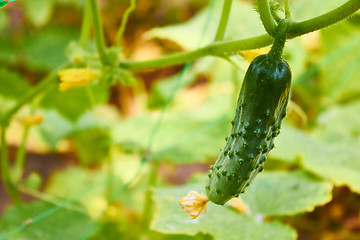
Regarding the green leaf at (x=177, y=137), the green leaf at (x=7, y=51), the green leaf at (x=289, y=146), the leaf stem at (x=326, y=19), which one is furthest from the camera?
the green leaf at (x=7, y=51)

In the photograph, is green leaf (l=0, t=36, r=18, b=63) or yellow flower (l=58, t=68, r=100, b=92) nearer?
yellow flower (l=58, t=68, r=100, b=92)

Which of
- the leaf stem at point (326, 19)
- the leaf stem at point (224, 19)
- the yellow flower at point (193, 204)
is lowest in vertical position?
the yellow flower at point (193, 204)

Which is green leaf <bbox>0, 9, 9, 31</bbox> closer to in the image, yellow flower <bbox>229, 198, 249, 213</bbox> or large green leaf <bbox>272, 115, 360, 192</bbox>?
large green leaf <bbox>272, 115, 360, 192</bbox>

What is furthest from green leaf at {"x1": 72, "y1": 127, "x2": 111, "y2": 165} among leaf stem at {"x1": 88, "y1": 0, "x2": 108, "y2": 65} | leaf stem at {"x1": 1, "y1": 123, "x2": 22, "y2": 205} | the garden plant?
leaf stem at {"x1": 88, "y1": 0, "x2": 108, "y2": 65}

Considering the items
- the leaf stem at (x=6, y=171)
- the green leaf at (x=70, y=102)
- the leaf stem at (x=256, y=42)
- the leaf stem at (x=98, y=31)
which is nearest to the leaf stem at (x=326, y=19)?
the leaf stem at (x=256, y=42)

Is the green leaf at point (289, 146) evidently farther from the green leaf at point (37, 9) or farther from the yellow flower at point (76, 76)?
the green leaf at point (37, 9)

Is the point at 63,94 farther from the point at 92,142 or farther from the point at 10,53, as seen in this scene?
the point at 10,53

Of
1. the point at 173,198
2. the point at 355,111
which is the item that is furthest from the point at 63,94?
the point at 355,111
